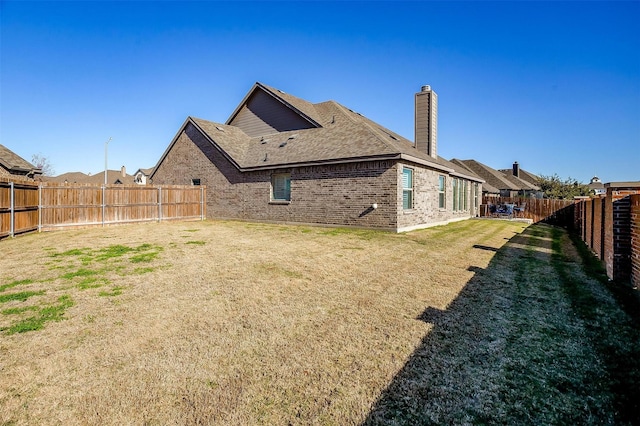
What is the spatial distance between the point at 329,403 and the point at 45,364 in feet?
9.48

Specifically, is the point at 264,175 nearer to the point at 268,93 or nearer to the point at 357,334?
the point at 268,93

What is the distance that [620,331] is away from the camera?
12.9ft

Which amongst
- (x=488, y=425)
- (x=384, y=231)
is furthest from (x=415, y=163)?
(x=488, y=425)

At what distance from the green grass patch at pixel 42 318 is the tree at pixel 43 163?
227 ft

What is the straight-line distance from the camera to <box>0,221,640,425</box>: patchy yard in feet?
8.43

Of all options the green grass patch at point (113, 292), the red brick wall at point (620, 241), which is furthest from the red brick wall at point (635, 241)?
the green grass patch at point (113, 292)

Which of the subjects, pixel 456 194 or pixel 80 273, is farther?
pixel 456 194

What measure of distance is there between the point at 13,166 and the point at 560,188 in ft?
197

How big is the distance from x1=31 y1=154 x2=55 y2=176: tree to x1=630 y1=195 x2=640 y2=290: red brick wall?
75.1 m

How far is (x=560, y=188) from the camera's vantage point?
147 feet

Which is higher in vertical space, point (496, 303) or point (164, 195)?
point (164, 195)

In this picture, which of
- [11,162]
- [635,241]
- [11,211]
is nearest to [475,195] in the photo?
[635,241]

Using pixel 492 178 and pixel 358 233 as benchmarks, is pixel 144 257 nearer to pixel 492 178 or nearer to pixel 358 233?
pixel 358 233

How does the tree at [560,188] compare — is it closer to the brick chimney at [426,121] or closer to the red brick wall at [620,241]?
the brick chimney at [426,121]
